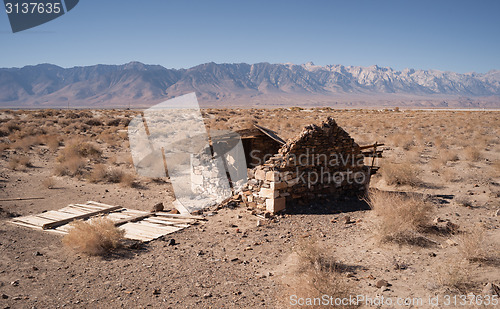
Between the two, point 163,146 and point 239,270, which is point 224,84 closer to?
point 163,146

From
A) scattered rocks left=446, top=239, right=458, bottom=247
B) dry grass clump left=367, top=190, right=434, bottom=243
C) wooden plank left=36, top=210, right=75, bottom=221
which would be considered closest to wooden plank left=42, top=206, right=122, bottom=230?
wooden plank left=36, top=210, right=75, bottom=221

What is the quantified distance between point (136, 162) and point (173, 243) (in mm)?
9839

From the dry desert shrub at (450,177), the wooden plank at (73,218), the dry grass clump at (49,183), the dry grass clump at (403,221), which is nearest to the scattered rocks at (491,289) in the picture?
the dry grass clump at (403,221)

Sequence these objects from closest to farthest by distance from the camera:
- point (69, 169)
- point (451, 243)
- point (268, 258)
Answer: point (451, 243) < point (268, 258) < point (69, 169)

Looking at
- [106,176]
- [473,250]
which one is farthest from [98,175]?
[473,250]

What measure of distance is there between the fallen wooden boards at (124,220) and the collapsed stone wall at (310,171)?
6.05ft

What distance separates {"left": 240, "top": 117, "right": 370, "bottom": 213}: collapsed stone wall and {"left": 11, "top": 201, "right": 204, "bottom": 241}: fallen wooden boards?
1.85 m

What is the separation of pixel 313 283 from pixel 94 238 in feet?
14.9

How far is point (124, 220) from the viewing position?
8.07 metres

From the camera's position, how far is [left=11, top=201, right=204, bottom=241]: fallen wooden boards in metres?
7.50

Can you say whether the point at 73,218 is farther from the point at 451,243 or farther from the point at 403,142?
the point at 403,142

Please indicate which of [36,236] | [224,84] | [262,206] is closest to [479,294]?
[262,206]

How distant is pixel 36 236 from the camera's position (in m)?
7.27

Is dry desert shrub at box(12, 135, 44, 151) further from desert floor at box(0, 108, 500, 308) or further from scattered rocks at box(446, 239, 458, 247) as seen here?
scattered rocks at box(446, 239, 458, 247)
